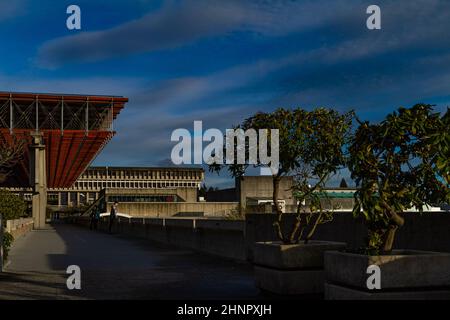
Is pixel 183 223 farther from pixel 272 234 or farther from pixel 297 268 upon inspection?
pixel 297 268

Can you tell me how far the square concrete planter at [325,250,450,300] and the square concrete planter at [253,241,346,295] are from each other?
1.94 m

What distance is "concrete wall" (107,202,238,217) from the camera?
2899 inches

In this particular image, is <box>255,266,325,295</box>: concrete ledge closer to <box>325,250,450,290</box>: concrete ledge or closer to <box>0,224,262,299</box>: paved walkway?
<box>0,224,262,299</box>: paved walkway

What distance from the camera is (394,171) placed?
809 cm

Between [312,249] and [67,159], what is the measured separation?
11554 centimetres

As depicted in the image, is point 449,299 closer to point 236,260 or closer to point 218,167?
point 218,167

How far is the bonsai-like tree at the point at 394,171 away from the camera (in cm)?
760

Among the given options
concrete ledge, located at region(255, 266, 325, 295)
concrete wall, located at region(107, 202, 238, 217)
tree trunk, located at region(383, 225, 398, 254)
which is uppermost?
tree trunk, located at region(383, 225, 398, 254)

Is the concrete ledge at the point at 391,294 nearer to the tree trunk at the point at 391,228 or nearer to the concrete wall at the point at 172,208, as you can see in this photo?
the tree trunk at the point at 391,228

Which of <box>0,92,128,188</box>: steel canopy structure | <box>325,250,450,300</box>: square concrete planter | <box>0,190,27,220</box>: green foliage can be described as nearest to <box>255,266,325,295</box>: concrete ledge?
<box>325,250,450,300</box>: square concrete planter

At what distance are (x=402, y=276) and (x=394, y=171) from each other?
1422 millimetres

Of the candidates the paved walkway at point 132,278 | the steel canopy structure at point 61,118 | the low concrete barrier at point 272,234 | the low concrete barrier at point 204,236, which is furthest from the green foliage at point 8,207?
the steel canopy structure at point 61,118

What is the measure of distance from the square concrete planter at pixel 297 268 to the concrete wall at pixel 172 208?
63.0 m

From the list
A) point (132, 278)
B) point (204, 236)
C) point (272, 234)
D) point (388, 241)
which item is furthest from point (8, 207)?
point (388, 241)
